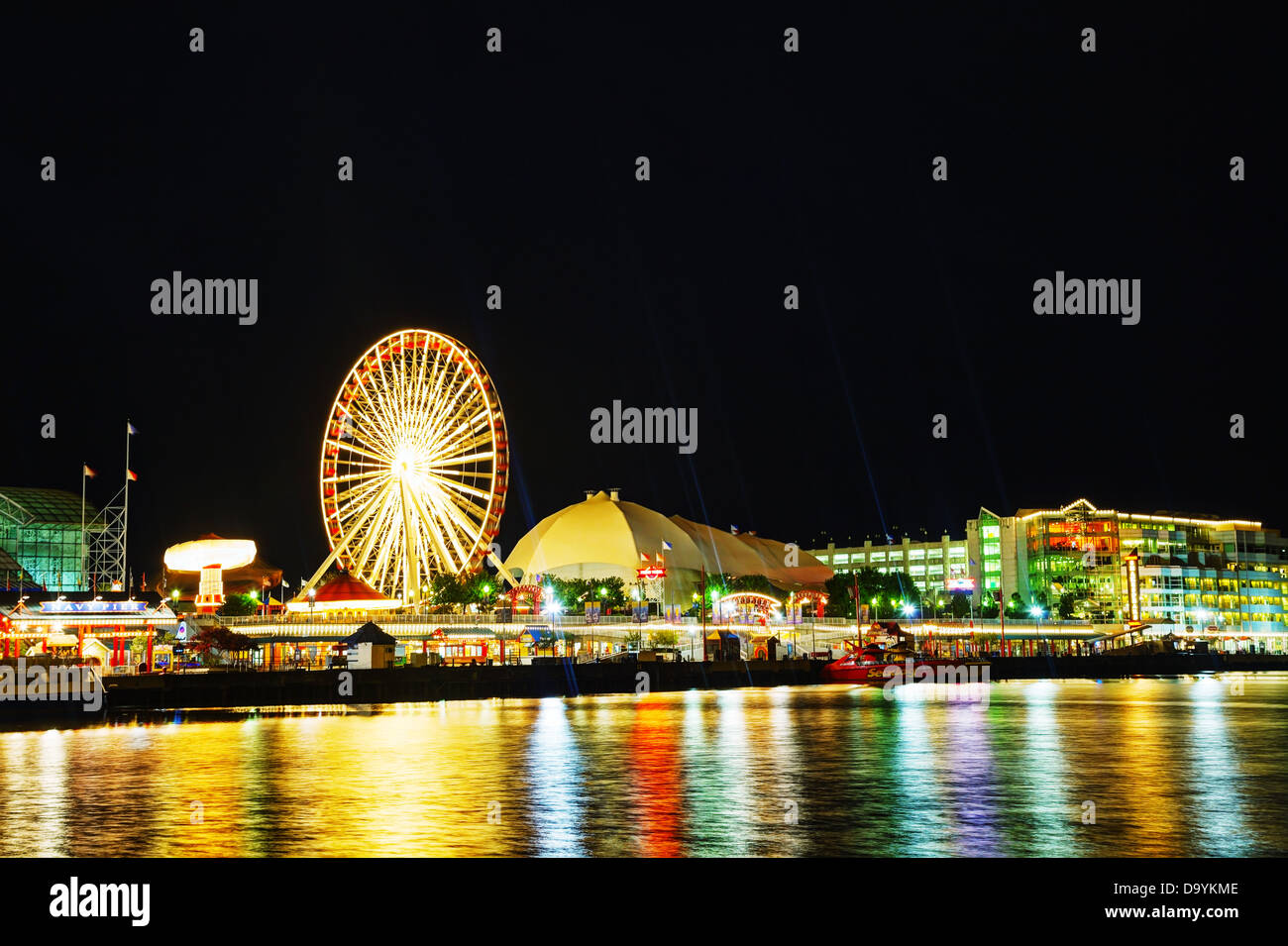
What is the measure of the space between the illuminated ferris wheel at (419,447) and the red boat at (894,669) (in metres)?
29.6

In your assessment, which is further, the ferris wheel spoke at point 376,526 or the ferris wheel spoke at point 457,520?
the ferris wheel spoke at point 376,526

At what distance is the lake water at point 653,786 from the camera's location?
84.9ft

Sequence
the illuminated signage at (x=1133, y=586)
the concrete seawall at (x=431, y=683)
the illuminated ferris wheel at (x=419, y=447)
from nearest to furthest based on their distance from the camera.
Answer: the concrete seawall at (x=431, y=683)
the illuminated ferris wheel at (x=419, y=447)
the illuminated signage at (x=1133, y=586)

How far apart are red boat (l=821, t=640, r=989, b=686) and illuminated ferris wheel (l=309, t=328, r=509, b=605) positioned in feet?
97.1

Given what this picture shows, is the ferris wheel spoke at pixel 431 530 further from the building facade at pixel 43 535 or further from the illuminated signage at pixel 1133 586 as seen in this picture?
the illuminated signage at pixel 1133 586

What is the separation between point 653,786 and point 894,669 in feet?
249

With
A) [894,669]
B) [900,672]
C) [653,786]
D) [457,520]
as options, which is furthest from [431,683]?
[653,786]

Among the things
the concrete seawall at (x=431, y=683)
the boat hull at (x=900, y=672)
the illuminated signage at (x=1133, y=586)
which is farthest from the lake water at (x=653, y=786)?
the illuminated signage at (x=1133, y=586)

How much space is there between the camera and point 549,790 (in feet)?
111

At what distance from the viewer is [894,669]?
107500mm

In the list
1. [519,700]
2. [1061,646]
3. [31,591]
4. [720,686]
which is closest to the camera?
[519,700]
